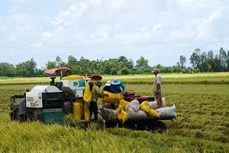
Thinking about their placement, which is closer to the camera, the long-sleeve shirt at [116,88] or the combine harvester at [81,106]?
the combine harvester at [81,106]

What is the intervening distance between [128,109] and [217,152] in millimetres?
3422

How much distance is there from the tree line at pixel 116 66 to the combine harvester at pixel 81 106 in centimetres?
5172

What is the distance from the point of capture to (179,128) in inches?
464

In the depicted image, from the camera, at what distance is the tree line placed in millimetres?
75919

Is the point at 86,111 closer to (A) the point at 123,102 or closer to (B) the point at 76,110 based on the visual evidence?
(B) the point at 76,110

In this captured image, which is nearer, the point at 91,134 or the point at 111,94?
the point at 91,134

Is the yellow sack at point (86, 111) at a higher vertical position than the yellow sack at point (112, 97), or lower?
lower

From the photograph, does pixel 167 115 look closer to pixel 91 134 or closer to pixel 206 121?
pixel 206 121

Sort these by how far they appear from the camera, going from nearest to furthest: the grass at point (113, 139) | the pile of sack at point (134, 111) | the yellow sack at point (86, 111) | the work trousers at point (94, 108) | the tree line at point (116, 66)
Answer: the grass at point (113, 139) < the pile of sack at point (134, 111) < the work trousers at point (94, 108) < the yellow sack at point (86, 111) < the tree line at point (116, 66)

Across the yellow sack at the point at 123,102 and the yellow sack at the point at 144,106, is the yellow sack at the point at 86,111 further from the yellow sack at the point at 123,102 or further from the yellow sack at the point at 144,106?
the yellow sack at the point at 144,106

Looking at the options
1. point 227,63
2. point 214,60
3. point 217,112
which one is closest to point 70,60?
point 214,60

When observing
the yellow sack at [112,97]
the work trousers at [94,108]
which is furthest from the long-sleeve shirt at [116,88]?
the work trousers at [94,108]

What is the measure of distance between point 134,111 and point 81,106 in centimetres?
163

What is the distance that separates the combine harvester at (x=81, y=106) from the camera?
1109cm
